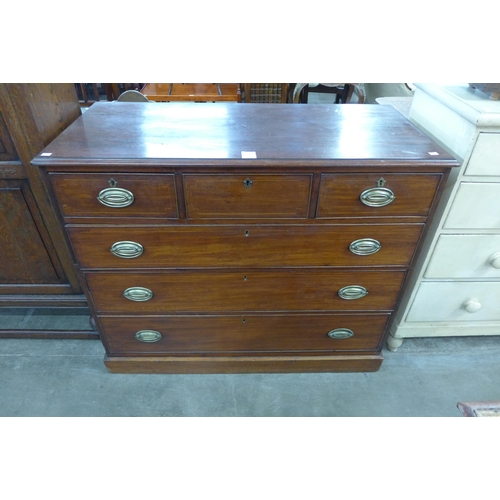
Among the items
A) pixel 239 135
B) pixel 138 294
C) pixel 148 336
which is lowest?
pixel 148 336

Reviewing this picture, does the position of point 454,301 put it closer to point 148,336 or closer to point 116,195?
point 148,336

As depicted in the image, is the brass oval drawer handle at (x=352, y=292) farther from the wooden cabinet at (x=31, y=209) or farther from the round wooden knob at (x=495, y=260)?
the wooden cabinet at (x=31, y=209)

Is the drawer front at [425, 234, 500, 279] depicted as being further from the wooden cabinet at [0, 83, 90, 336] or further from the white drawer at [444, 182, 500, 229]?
the wooden cabinet at [0, 83, 90, 336]

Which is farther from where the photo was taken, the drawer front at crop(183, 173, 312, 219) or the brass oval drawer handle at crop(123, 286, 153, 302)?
the brass oval drawer handle at crop(123, 286, 153, 302)

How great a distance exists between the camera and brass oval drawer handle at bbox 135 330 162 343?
1.46m

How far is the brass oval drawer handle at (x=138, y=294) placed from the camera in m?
1.32

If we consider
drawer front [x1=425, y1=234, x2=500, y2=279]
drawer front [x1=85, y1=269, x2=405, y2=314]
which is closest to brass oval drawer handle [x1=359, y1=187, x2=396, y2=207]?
drawer front [x1=85, y1=269, x2=405, y2=314]

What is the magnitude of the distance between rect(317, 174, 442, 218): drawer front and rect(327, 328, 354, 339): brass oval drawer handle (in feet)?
1.82

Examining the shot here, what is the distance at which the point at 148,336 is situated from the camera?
147cm

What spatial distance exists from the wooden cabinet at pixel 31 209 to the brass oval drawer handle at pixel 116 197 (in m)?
0.21

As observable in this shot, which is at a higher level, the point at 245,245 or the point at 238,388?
the point at 245,245

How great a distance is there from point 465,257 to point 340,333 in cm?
58

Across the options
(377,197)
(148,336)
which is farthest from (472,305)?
(148,336)

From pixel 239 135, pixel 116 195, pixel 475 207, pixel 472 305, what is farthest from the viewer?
pixel 472 305
